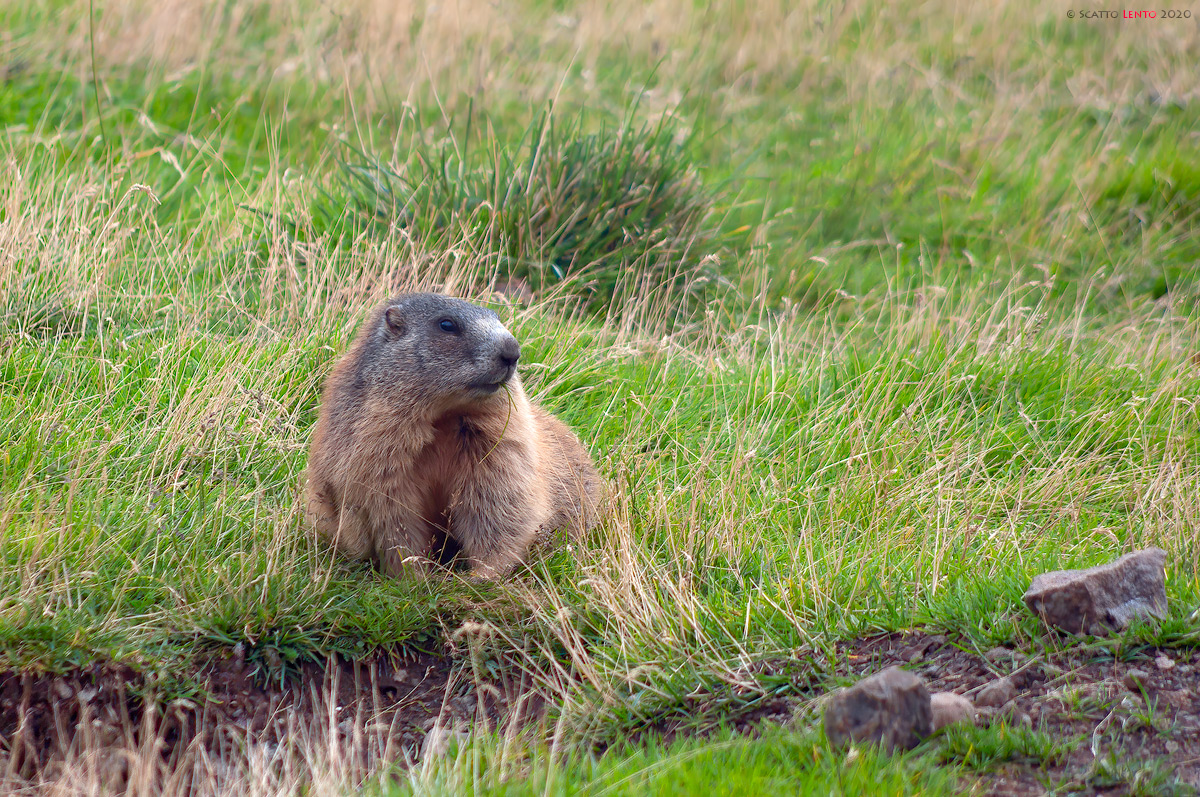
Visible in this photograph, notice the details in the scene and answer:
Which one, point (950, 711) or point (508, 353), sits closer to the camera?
point (950, 711)

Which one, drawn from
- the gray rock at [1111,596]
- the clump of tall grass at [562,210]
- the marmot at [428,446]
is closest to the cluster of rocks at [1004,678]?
the gray rock at [1111,596]

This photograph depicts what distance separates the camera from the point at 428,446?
Answer: 4453 mm

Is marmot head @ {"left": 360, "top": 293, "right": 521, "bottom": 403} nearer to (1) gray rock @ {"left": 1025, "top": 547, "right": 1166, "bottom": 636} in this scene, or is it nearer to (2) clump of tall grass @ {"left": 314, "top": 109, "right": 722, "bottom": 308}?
(1) gray rock @ {"left": 1025, "top": 547, "right": 1166, "bottom": 636}

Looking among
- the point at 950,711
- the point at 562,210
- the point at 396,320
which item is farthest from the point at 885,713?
the point at 562,210

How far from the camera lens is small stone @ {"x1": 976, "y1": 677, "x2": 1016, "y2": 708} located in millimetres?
3338

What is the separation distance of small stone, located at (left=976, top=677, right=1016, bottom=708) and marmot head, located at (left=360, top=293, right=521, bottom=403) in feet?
6.68

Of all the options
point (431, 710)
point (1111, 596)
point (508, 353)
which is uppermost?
point (508, 353)

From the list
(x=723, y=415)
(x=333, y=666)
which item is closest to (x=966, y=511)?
(x=723, y=415)

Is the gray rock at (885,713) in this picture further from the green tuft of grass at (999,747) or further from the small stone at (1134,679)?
the small stone at (1134,679)

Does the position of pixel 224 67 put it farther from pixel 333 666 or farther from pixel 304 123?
pixel 333 666

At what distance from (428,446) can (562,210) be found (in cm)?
294

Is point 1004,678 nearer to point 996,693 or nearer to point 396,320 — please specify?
point 996,693

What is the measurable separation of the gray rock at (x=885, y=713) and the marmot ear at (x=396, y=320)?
237cm

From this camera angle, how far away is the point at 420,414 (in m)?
4.30
